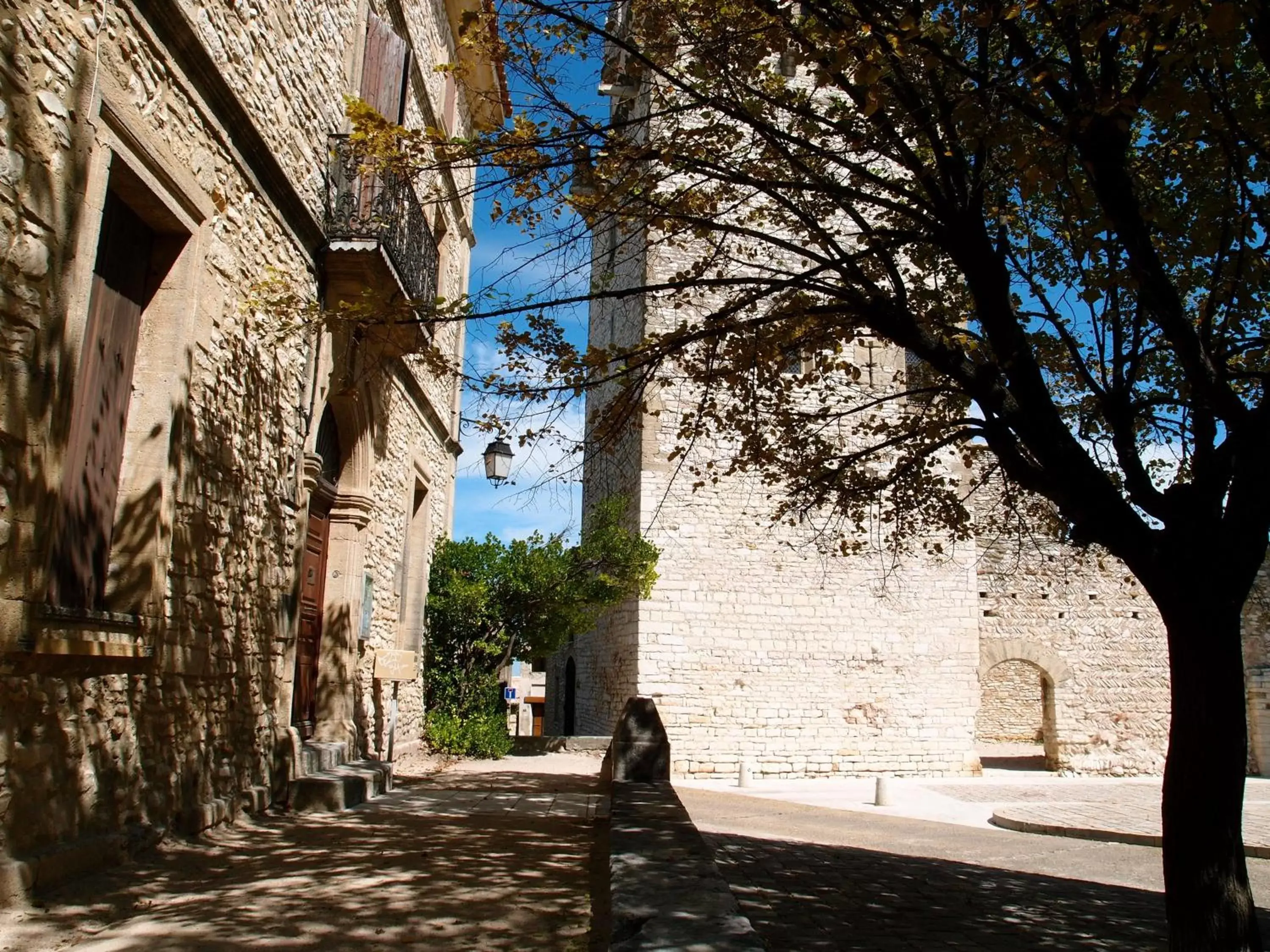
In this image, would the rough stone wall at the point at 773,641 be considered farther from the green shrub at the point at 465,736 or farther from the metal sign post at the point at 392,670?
the metal sign post at the point at 392,670

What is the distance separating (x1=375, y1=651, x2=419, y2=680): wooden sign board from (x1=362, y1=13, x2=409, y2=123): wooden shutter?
17.1 ft

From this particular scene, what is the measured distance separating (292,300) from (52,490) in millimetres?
1915

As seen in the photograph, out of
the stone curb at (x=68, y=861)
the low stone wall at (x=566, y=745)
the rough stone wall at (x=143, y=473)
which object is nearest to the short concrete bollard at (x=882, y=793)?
the low stone wall at (x=566, y=745)

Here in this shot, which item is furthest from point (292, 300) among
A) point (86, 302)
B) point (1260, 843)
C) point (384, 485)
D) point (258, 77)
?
point (1260, 843)

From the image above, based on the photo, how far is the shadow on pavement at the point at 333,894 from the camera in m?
3.66

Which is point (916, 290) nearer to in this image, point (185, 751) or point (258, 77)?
point (258, 77)

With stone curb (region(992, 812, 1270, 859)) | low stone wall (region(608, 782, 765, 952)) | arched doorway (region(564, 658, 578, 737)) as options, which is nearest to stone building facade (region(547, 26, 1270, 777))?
arched doorway (region(564, 658, 578, 737))

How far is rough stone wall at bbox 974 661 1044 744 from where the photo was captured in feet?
78.6

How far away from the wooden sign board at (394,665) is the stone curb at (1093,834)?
6.98 metres

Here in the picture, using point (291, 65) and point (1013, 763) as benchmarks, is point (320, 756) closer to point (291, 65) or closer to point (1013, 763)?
point (291, 65)

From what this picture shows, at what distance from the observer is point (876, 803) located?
1291 cm

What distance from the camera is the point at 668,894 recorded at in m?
3.27

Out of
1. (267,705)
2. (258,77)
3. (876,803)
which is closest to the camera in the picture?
(258,77)

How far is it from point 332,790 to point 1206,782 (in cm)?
565
